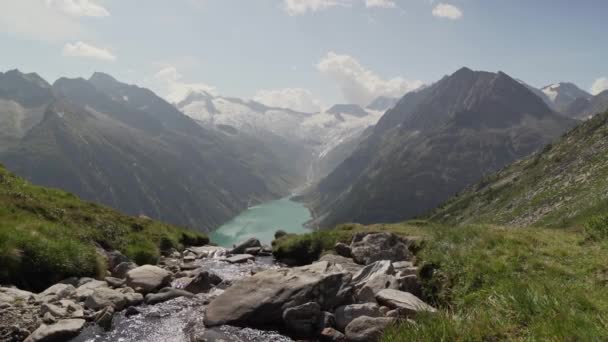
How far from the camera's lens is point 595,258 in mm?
14164

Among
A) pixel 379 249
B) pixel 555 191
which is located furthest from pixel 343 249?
pixel 555 191

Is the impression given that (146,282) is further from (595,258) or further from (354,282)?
(595,258)

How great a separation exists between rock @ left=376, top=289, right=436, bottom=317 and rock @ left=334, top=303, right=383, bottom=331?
2.02ft

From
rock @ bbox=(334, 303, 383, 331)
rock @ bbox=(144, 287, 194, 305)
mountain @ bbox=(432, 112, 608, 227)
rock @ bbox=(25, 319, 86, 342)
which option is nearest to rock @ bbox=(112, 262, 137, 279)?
rock @ bbox=(144, 287, 194, 305)

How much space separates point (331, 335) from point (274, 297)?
126 inches

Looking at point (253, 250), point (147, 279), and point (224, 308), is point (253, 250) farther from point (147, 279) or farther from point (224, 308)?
point (224, 308)

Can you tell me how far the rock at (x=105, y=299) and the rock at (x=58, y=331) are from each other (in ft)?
4.97

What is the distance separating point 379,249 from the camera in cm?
2588

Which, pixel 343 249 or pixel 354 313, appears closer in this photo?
pixel 354 313

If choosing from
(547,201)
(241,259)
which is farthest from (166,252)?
(547,201)

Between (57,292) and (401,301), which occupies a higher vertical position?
(401,301)

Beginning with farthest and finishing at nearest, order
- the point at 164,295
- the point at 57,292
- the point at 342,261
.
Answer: the point at 342,261
the point at 164,295
the point at 57,292

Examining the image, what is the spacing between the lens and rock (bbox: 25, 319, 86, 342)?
1325 centimetres

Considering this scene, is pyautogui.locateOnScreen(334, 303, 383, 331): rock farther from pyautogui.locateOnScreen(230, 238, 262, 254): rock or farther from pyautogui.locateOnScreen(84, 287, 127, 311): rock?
pyautogui.locateOnScreen(230, 238, 262, 254): rock
